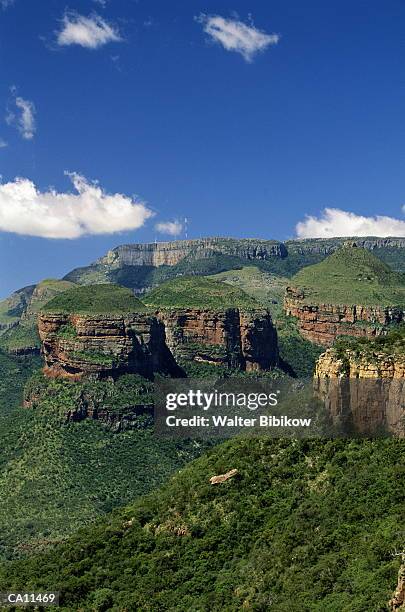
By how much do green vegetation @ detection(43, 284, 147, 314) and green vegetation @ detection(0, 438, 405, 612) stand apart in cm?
9035

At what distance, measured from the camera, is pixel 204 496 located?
231ft

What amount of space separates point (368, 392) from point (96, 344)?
9243cm

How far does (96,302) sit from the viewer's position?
6673 inches

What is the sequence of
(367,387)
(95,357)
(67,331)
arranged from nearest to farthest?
(367,387)
(95,357)
(67,331)

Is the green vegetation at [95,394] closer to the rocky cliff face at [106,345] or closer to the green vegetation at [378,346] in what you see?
the rocky cliff face at [106,345]

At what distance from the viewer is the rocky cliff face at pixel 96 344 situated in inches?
6107

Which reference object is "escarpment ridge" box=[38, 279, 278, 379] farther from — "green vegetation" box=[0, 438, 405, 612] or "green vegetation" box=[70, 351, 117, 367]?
"green vegetation" box=[0, 438, 405, 612]

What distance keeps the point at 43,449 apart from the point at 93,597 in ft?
272

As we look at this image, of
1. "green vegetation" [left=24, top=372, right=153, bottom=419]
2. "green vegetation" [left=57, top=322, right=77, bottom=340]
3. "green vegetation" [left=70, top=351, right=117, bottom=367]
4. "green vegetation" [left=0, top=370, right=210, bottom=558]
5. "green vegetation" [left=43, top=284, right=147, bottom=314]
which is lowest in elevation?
"green vegetation" [left=0, top=370, right=210, bottom=558]

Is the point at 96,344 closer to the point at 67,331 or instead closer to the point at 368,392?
the point at 67,331

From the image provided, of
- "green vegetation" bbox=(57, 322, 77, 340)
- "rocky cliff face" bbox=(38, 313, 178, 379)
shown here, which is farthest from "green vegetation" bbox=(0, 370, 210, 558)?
"green vegetation" bbox=(57, 322, 77, 340)

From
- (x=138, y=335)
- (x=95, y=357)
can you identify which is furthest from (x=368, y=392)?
(x=138, y=335)

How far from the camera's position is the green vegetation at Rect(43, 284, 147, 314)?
164875mm

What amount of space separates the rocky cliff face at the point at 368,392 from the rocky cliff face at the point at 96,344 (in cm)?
8725
